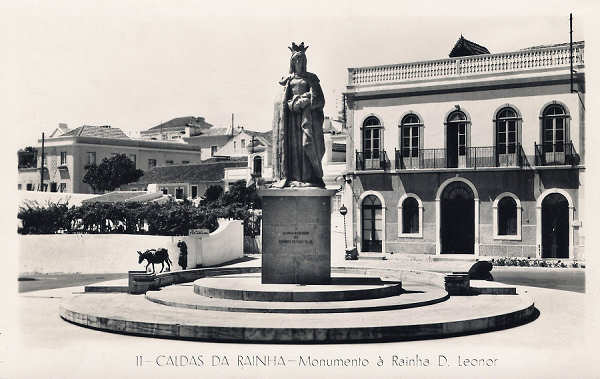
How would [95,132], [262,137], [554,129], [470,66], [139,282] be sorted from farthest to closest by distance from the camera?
1. [262,137]
2. [95,132]
3. [470,66]
4. [554,129]
5. [139,282]

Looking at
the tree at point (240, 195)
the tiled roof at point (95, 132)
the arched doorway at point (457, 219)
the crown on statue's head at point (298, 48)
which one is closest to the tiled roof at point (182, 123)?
the tiled roof at point (95, 132)

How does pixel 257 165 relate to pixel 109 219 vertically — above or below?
above

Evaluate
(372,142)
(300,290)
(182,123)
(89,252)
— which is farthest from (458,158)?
(182,123)

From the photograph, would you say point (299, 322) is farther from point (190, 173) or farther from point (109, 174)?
point (109, 174)

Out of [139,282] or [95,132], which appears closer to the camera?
[139,282]

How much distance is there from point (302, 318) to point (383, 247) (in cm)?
2408

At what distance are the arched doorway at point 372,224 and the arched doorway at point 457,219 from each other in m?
3.11

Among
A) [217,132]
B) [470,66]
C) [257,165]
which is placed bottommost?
[257,165]

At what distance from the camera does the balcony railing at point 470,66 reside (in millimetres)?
33719

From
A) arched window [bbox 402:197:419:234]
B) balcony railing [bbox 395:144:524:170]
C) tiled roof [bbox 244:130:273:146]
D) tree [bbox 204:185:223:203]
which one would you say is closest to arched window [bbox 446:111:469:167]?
balcony railing [bbox 395:144:524:170]

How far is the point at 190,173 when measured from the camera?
61156 millimetres

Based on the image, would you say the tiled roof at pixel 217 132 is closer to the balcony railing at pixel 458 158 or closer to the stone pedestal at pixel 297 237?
the balcony railing at pixel 458 158

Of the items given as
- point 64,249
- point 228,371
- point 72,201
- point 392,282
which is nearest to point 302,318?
point 228,371

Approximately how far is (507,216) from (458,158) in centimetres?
350
